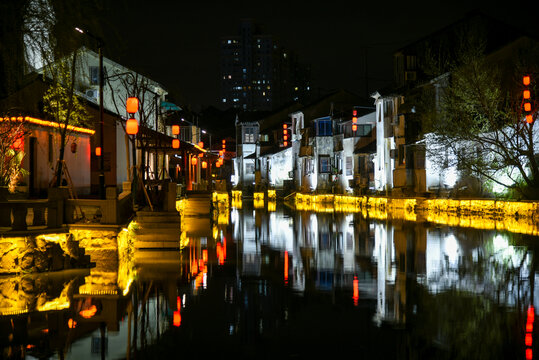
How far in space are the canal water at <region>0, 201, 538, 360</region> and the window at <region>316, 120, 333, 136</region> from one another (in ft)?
173

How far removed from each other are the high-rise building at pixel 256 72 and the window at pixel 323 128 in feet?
377

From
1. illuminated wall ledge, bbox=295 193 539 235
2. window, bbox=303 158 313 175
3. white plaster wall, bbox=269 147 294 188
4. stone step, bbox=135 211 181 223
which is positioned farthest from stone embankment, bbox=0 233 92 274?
white plaster wall, bbox=269 147 294 188

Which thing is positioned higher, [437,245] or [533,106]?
[533,106]

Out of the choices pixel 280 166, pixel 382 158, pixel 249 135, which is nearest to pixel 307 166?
pixel 280 166

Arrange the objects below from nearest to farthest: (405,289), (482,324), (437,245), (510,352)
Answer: (510,352)
(482,324)
(405,289)
(437,245)

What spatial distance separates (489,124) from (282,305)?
29.5m

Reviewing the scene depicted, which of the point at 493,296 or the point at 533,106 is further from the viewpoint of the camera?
the point at 533,106

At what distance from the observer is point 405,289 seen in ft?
41.0

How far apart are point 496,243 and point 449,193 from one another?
76.2 feet

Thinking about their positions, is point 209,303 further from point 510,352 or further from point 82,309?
point 510,352

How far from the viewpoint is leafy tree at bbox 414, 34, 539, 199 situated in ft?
115

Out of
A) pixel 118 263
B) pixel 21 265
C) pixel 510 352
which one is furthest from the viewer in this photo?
pixel 118 263

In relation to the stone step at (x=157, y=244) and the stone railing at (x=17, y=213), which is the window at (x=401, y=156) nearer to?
the stone step at (x=157, y=244)

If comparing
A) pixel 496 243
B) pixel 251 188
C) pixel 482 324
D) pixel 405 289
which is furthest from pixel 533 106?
pixel 251 188
